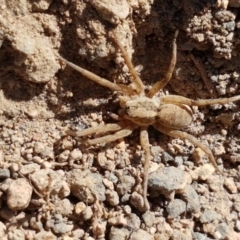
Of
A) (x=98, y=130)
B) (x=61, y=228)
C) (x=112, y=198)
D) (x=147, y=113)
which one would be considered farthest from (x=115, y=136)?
(x=61, y=228)

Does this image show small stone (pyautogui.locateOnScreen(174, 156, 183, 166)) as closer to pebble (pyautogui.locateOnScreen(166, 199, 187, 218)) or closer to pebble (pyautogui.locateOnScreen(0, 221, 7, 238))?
pebble (pyautogui.locateOnScreen(166, 199, 187, 218))

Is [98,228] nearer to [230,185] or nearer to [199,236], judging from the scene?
[199,236]

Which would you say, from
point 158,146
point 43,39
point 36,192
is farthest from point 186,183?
point 43,39

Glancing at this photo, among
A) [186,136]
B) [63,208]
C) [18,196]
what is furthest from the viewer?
[186,136]

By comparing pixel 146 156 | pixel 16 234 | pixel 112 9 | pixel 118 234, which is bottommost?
pixel 16 234

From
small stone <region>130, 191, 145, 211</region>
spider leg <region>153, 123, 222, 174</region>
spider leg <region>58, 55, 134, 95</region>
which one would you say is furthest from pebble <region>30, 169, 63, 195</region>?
spider leg <region>153, 123, 222, 174</region>

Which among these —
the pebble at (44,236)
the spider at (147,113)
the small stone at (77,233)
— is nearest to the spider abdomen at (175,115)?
the spider at (147,113)

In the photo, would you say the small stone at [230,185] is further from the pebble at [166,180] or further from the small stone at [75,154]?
the small stone at [75,154]
